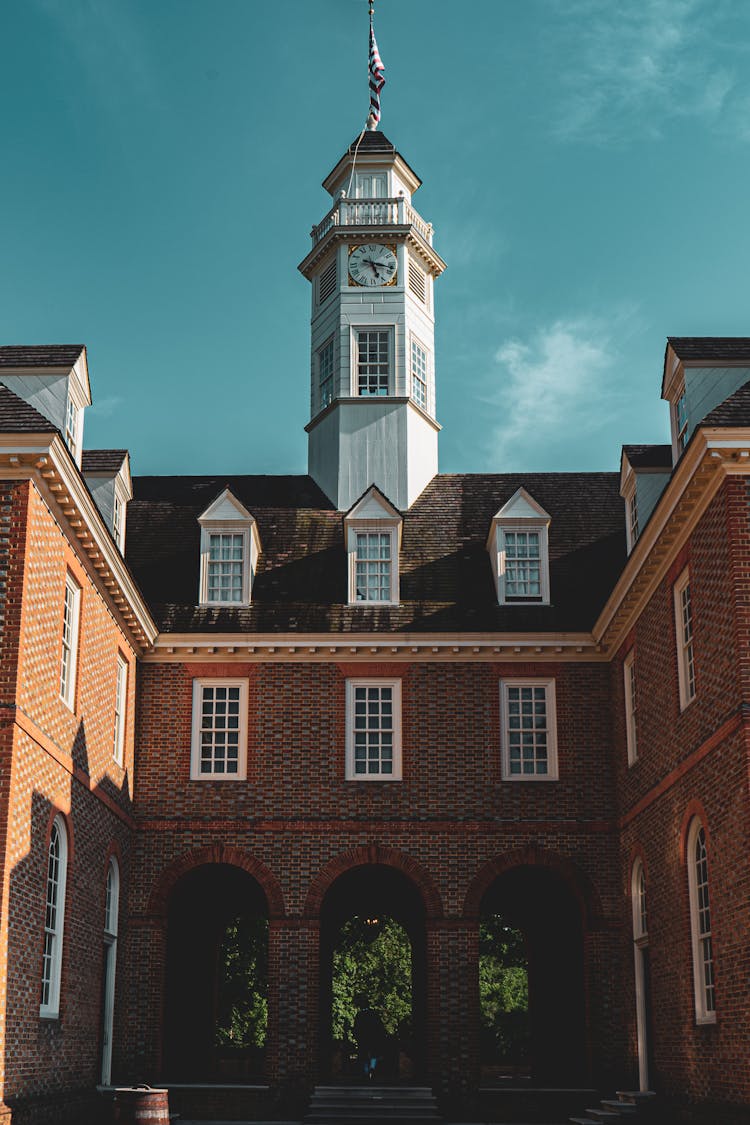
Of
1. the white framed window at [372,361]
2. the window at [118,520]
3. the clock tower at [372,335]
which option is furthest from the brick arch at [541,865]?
the white framed window at [372,361]

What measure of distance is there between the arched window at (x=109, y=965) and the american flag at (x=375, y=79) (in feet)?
68.4

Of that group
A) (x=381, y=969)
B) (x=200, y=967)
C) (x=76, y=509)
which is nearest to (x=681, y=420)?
(x=76, y=509)

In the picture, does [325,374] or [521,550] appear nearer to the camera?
[521,550]

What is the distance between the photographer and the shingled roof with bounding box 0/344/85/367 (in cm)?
2194

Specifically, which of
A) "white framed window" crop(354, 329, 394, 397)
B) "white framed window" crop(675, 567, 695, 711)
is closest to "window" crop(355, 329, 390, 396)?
"white framed window" crop(354, 329, 394, 397)

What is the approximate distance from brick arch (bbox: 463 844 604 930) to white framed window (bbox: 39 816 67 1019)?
329 inches

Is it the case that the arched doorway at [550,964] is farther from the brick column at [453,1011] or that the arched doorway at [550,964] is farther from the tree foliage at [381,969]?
the tree foliage at [381,969]

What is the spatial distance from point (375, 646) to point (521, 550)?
12.8 ft

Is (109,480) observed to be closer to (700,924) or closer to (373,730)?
(373,730)

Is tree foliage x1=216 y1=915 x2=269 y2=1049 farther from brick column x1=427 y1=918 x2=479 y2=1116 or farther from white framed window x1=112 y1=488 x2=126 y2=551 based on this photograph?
white framed window x1=112 y1=488 x2=126 y2=551

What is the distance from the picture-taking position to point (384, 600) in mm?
27594

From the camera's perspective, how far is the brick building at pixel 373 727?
60.5 ft

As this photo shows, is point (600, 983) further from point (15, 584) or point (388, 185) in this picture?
point (388, 185)

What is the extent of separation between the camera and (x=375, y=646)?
2655cm
